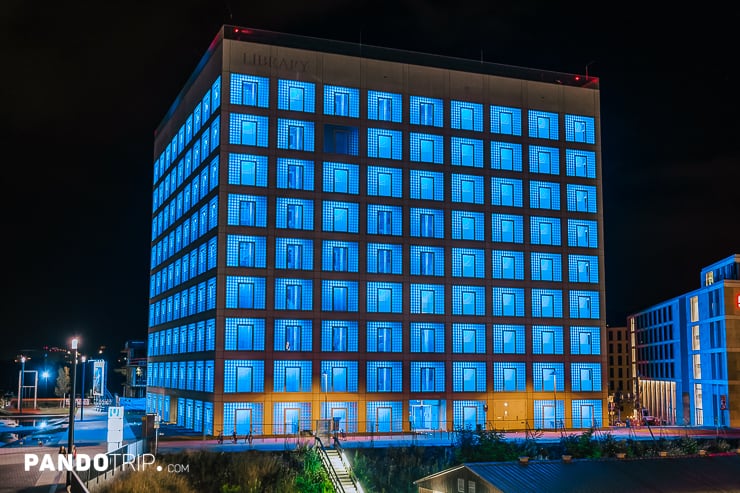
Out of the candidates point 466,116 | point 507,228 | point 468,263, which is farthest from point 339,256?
point 466,116

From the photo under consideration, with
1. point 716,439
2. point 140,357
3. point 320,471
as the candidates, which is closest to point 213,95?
point 320,471

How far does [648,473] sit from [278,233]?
4107 cm

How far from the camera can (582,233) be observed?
89.3 metres

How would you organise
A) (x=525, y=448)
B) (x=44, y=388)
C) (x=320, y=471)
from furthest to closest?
(x=44, y=388)
(x=525, y=448)
(x=320, y=471)

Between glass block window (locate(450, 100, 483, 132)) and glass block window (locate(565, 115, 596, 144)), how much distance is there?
9.58m

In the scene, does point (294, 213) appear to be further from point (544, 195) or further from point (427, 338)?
point (544, 195)

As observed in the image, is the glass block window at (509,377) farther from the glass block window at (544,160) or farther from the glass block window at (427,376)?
the glass block window at (544,160)

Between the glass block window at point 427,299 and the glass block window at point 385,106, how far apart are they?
50.3 feet

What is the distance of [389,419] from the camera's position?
80.1 meters

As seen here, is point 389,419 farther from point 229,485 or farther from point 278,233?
point 229,485

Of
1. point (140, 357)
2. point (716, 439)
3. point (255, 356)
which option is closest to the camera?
point (716, 439)

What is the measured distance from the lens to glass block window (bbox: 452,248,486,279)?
84.2m

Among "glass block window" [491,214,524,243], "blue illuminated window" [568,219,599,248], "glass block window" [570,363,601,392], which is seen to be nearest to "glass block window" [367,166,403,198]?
A: "glass block window" [491,214,524,243]

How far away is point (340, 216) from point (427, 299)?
1083 cm
